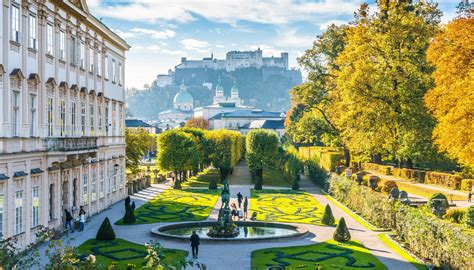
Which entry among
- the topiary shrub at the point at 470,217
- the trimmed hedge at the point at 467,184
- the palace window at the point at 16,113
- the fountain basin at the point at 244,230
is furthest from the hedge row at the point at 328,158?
the palace window at the point at 16,113

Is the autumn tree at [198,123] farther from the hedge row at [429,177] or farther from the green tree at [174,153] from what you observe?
the hedge row at [429,177]

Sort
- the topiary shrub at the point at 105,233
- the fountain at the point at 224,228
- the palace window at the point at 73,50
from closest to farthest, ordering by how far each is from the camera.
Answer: the topiary shrub at the point at 105,233, the fountain at the point at 224,228, the palace window at the point at 73,50

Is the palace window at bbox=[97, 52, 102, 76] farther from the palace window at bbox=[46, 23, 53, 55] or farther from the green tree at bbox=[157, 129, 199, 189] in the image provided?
the green tree at bbox=[157, 129, 199, 189]

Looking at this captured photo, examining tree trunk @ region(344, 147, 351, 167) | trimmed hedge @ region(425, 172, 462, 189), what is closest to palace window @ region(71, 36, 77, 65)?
trimmed hedge @ region(425, 172, 462, 189)

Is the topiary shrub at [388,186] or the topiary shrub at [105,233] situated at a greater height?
the topiary shrub at [388,186]

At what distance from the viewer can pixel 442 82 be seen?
40.9 meters

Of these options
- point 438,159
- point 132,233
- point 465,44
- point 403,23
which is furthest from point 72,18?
point 438,159

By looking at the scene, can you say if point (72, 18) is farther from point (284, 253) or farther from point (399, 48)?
point (399, 48)

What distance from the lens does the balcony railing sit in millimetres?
32500

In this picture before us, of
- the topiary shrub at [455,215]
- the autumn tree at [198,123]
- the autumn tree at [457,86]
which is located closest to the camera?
the topiary shrub at [455,215]

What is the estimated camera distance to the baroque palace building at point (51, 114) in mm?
27688

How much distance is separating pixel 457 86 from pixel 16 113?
78.2ft

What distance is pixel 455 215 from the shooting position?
3108cm

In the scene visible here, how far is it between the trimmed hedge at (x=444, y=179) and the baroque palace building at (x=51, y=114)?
80.6 ft
